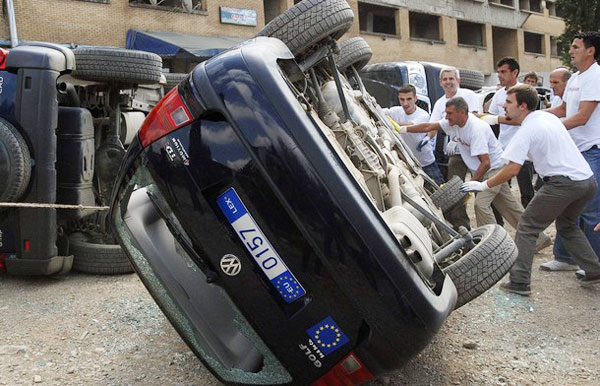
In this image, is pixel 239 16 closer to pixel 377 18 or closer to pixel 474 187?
pixel 377 18

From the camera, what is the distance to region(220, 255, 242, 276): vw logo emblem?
7.57ft

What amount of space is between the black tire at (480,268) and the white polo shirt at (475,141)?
2.69 m

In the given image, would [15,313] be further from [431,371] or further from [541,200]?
[541,200]

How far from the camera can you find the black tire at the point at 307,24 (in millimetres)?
3125

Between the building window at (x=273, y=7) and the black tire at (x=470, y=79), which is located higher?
the building window at (x=273, y=7)

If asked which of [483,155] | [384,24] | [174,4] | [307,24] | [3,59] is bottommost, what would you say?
[483,155]

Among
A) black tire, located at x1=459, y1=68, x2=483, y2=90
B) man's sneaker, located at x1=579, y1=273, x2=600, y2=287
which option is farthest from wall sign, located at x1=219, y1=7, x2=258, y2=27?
man's sneaker, located at x1=579, y1=273, x2=600, y2=287

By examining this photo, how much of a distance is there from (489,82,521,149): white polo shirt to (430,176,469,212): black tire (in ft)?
5.98

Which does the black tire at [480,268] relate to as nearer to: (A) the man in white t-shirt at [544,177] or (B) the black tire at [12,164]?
(A) the man in white t-shirt at [544,177]

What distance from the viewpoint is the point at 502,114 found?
6984 mm

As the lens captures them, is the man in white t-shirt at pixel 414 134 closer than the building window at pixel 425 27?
Yes

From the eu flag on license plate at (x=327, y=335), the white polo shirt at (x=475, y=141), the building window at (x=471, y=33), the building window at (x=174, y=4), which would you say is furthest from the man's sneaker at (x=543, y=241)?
the building window at (x=471, y=33)

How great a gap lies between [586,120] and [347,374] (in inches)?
143

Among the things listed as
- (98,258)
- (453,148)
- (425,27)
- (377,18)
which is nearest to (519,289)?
(453,148)
